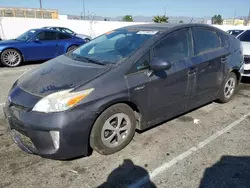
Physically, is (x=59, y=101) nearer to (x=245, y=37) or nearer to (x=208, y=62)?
(x=208, y=62)

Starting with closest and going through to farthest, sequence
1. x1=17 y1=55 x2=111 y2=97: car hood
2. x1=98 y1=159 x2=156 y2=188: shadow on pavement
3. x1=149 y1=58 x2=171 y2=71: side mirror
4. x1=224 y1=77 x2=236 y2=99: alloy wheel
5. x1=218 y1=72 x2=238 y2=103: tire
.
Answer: x1=98 y1=159 x2=156 y2=188: shadow on pavement → x1=17 y1=55 x2=111 y2=97: car hood → x1=149 y1=58 x2=171 y2=71: side mirror → x1=218 y1=72 x2=238 y2=103: tire → x1=224 y1=77 x2=236 y2=99: alloy wheel

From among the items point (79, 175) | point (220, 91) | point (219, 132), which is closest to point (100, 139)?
point (79, 175)

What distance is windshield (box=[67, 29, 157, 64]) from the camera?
3.12 meters

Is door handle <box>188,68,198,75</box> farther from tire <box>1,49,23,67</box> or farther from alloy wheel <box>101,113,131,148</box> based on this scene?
tire <box>1,49,23,67</box>

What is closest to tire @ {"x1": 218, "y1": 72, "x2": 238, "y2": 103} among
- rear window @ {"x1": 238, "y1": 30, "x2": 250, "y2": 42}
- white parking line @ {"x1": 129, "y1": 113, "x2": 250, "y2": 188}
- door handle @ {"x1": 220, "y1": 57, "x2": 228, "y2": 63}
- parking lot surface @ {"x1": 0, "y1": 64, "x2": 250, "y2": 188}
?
door handle @ {"x1": 220, "y1": 57, "x2": 228, "y2": 63}

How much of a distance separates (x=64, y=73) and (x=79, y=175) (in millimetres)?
1271

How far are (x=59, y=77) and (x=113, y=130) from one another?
3.12 feet

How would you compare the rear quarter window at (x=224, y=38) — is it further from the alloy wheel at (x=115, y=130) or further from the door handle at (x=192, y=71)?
the alloy wheel at (x=115, y=130)

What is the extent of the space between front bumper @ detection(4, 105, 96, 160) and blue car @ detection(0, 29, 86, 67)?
6.42m

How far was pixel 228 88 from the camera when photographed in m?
4.62

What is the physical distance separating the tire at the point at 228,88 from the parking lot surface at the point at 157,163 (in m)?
0.92

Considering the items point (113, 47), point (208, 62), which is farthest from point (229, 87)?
point (113, 47)

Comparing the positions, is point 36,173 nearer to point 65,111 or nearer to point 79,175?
point 79,175

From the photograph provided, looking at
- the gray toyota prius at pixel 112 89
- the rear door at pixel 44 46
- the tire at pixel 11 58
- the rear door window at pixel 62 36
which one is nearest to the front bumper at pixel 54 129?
the gray toyota prius at pixel 112 89
